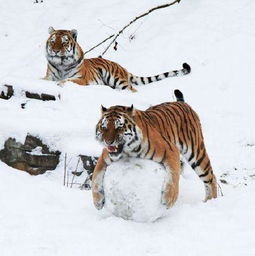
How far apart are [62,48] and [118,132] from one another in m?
4.48

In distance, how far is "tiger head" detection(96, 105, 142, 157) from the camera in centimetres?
431

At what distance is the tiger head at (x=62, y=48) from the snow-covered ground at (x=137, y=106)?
24.1 inches

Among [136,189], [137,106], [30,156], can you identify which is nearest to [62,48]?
[137,106]

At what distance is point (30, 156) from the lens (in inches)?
231

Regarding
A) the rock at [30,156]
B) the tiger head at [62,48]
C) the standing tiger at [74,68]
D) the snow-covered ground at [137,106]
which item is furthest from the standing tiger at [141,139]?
the tiger head at [62,48]

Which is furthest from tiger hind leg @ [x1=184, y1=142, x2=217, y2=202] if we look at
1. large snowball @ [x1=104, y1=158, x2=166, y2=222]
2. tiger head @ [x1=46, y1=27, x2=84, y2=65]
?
tiger head @ [x1=46, y1=27, x2=84, y2=65]

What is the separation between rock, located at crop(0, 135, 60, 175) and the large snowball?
144 cm

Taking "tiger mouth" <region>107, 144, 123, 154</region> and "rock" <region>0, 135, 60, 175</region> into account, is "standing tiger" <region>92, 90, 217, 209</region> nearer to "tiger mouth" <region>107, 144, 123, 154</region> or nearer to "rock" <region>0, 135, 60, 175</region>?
"tiger mouth" <region>107, 144, 123, 154</region>

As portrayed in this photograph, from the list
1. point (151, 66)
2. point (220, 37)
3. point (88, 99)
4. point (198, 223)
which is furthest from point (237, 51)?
point (198, 223)

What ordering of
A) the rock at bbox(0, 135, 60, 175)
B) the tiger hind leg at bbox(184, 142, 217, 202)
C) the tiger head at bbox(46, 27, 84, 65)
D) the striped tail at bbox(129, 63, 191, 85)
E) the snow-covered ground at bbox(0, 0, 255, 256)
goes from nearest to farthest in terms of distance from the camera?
1. the snow-covered ground at bbox(0, 0, 255, 256)
2. the tiger hind leg at bbox(184, 142, 217, 202)
3. the rock at bbox(0, 135, 60, 175)
4. the tiger head at bbox(46, 27, 84, 65)
5. the striped tail at bbox(129, 63, 191, 85)

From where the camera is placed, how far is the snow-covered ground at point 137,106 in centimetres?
422

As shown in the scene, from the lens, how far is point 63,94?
710 cm

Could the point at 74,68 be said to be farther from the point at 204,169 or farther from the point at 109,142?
the point at 109,142

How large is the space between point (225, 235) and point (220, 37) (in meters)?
5.79
